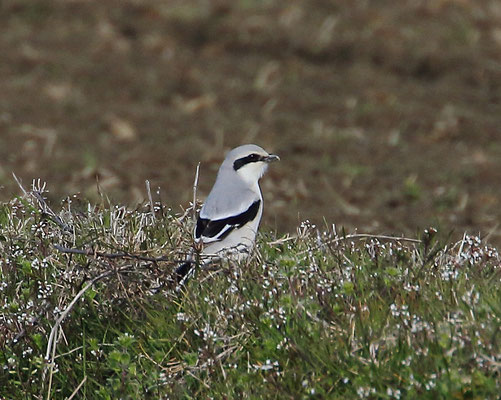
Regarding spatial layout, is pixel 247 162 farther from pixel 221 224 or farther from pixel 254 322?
pixel 254 322

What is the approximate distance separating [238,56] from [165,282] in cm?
869

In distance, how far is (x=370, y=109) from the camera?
12.6 metres

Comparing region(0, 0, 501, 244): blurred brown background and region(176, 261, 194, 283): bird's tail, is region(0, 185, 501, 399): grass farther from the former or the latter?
region(0, 0, 501, 244): blurred brown background

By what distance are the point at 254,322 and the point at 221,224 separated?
1575 mm

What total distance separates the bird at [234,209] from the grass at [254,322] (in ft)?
1.02

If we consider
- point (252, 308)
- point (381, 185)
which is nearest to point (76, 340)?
point (252, 308)

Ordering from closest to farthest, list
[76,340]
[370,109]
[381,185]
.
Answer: [76,340]
[381,185]
[370,109]

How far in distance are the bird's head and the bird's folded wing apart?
0.42m

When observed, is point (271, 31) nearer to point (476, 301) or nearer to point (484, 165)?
point (484, 165)

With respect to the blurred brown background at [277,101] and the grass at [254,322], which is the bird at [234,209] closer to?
the grass at [254,322]

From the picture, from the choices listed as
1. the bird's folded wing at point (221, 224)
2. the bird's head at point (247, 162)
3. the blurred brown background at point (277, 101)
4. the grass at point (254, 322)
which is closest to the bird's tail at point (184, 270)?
the grass at point (254, 322)

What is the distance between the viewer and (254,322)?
5.12 meters

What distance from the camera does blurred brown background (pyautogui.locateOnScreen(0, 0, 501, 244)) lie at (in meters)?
10.5

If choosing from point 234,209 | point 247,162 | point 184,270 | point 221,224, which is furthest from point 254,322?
point 247,162
